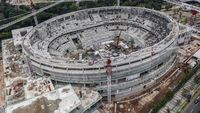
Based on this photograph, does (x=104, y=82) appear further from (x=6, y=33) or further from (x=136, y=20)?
(x=6, y=33)

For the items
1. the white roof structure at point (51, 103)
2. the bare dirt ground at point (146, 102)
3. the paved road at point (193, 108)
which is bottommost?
the paved road at point (193, 108)

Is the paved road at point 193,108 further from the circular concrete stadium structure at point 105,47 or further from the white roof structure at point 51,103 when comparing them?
the white roof structure at point 51,103

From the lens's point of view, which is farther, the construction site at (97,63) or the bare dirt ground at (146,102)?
the bare dirt ground at (146,102)

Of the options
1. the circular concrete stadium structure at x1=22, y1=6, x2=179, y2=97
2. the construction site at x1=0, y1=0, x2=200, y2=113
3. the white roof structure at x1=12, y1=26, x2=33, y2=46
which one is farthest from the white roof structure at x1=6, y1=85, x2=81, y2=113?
the white roof structure at x1=12, y1=26, x2=33, y2=46

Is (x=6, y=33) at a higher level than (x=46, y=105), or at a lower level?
higher

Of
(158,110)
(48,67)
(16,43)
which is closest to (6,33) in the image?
(16,43)

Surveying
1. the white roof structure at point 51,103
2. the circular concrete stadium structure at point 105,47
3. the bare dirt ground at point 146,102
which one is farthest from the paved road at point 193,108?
the white roof structure at point 51,103

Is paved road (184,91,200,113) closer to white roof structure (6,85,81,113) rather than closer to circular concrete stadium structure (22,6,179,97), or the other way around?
circular concrete stadium structure (22,6,179,97)

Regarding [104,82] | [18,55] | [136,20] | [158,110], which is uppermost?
[136,20]

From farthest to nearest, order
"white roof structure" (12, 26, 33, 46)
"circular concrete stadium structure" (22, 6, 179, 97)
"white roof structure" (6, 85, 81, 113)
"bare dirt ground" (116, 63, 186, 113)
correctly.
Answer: "white roof structure" (12, 26, 33, 46) → "circular concrete stadium structure" (22, 6, 179, 97) → "bare dirt ground" (116, 63, 186, 113) → "white roof structure" (6, 85, 81, 113)
